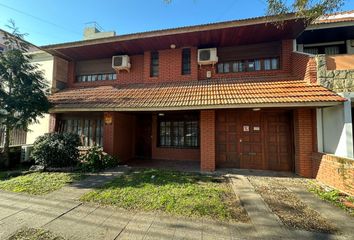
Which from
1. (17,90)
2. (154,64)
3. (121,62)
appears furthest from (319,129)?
(17,90)

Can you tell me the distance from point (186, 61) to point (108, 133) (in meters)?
5.21

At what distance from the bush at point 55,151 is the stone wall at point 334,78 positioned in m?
9.82

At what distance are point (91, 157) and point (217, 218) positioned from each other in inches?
235

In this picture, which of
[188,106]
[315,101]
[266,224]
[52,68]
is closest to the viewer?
[266,224]

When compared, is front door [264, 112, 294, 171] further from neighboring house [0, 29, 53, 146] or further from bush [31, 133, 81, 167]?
neighboring house [0, 29, 53, 146]

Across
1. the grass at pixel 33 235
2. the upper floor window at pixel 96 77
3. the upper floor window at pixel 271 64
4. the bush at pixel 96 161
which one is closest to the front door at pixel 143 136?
the bush at pixel 96 161

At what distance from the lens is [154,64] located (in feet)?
32.7

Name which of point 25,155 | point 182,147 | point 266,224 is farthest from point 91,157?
point 266,224

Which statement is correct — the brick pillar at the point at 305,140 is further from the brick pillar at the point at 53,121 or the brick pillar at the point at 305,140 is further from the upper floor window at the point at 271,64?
the brick pillar at the point at 53,121

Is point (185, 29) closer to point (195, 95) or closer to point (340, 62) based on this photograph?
point (195, 95)

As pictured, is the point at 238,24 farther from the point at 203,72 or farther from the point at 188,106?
the point at 188,106

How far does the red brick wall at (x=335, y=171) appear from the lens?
16.2 feet

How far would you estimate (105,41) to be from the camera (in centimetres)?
896

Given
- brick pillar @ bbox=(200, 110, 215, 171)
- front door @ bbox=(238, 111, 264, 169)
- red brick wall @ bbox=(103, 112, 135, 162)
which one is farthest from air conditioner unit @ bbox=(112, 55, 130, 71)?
front door @ bbox=(238, 111, 264, 169)
